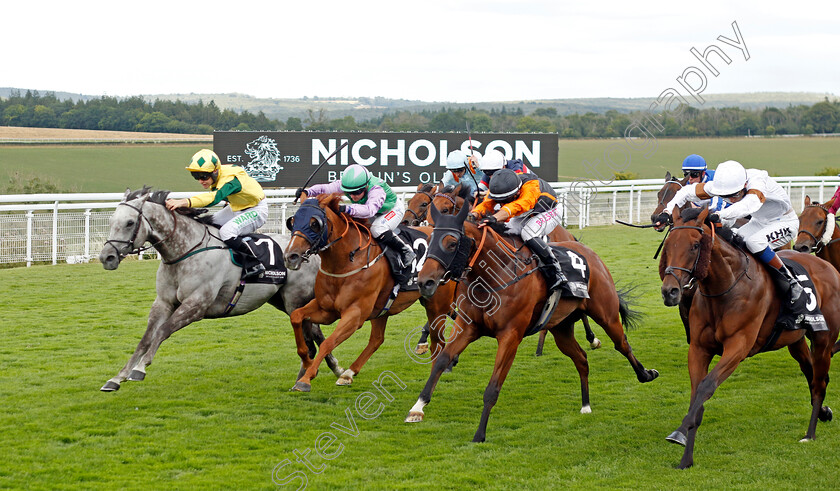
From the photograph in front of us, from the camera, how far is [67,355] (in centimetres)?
766

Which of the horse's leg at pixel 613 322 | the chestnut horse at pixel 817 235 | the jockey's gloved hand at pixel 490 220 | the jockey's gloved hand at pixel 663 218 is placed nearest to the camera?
the jockey's gloved hand at pixel 490 220

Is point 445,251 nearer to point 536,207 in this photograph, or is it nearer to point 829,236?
point 536,207

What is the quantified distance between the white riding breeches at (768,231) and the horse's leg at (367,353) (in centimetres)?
291

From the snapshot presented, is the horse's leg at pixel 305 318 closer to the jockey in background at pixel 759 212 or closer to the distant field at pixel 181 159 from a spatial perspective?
the jockey in background at pixel 759 212

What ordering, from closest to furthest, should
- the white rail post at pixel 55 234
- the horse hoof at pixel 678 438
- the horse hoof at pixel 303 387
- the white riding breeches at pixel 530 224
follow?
1. the horse hoof at pixel 678 438
2. the white riding breeches at pixel 530 224
3. the horse hoof at pixel 303 387
4. the white rail post at pixel 55 234

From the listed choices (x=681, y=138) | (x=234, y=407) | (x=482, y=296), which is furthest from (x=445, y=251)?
(x=681, y=138)

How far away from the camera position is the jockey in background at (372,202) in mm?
6484

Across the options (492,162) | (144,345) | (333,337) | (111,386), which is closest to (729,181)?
(492,162)

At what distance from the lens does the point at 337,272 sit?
20.6ft

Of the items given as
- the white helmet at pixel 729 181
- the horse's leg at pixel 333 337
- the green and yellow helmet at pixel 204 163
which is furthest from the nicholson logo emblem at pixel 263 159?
the white helmet at pixel 729 181

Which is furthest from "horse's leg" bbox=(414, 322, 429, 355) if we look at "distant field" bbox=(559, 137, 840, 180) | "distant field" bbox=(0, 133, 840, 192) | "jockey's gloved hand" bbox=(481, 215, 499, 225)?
"distant field" bbox=(559, 137, 840, 180)

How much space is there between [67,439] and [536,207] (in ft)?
11.4

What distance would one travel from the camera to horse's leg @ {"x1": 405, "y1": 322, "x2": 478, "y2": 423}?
5.36 meters

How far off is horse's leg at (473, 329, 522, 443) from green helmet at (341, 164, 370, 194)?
1.80 m
